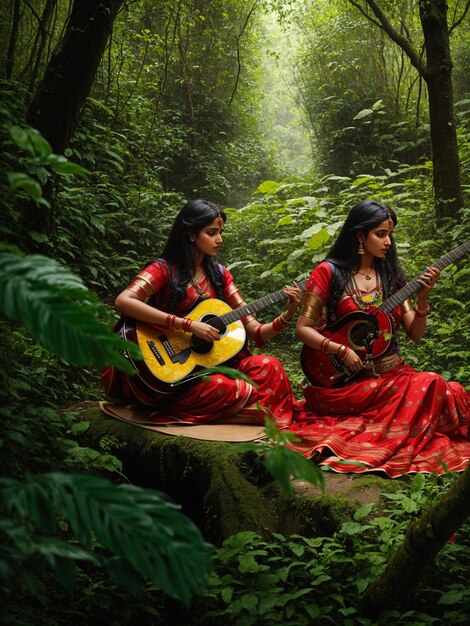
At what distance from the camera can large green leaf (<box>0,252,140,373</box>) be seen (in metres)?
1.08

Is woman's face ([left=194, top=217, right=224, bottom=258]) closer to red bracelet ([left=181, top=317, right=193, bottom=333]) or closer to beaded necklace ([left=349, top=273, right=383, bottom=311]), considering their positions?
red bracelet ([left=181, top=317, right=193, bottom=333])

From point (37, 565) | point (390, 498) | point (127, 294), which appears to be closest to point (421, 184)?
point (127, 294)

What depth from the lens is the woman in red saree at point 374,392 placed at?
10.4 ft

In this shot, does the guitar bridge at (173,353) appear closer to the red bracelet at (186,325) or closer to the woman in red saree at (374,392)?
the red bracelet at (186,325)

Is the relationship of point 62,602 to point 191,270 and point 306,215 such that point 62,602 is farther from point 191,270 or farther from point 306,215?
point 306,215

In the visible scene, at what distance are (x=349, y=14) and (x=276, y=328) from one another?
1170 cm

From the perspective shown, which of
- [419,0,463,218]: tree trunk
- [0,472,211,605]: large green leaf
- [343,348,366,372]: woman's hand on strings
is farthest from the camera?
[419,0,463,218]: tree trunk

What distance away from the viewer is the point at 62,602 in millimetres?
2195

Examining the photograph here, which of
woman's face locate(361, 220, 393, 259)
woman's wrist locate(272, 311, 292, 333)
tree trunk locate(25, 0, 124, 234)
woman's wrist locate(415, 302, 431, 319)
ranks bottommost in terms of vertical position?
woman's wrist locate(272, 311, 292, 333)

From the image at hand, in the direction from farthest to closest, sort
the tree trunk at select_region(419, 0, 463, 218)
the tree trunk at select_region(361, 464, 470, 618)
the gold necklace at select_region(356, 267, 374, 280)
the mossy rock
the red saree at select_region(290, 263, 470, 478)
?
the tree trunk at select_region(419, 0, 463, 218)
the gold necklace at select_region(356, 267, 374, 280)
the red saree at select_region(290, 263, 470, 478)
the mossy rock
the tree trunk at select_region(361, 464, 470, 618)

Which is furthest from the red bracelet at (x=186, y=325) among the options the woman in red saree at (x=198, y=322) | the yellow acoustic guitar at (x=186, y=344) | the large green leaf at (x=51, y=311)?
the large green leaf at (x=51, y=311)

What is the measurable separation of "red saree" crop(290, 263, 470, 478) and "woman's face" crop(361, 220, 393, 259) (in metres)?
0.34

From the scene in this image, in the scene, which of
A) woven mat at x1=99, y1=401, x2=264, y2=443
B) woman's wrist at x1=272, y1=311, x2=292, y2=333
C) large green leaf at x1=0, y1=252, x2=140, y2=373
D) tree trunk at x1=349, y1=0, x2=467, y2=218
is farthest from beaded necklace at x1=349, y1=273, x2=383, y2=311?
tree trunk at x1=349, y1=0, x2=467, y2=218

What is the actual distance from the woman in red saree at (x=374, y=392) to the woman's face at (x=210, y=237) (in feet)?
2.42
